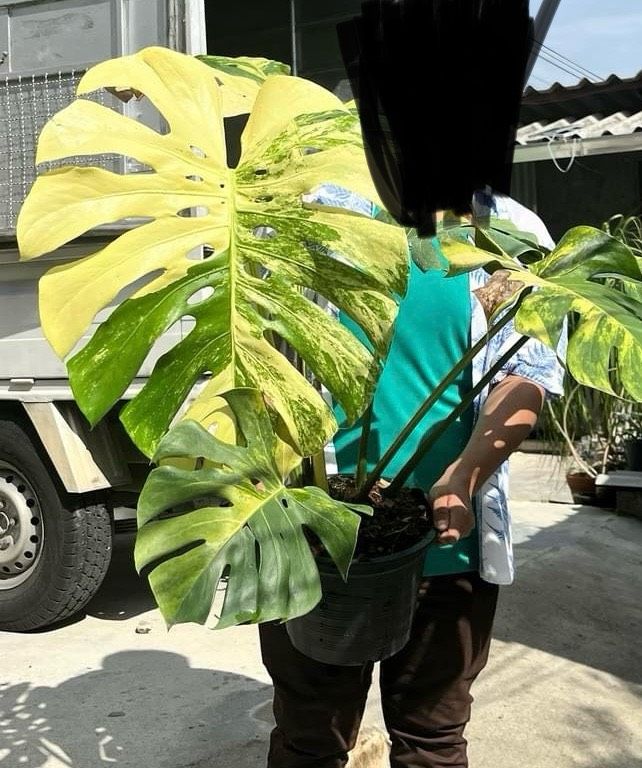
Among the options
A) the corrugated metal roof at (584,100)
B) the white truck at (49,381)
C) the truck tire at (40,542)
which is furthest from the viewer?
the corrugated metal roof at (584,100)

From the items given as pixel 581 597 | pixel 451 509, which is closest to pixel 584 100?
pixel 581 597

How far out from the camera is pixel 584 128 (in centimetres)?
661

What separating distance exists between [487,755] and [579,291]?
182cm

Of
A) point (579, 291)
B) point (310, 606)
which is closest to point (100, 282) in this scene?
point (310, 606)

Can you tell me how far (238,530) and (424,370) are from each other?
61 centimetres

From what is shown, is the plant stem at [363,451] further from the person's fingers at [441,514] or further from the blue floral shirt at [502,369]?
the blue floral shirt at [502,369]

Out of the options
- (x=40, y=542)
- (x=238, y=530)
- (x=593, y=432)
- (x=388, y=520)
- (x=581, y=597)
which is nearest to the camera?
(x=238, y=530)

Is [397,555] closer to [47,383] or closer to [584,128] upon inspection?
[47,383]

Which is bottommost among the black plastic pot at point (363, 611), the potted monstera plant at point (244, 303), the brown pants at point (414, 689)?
the brown pants at point (414, 689)

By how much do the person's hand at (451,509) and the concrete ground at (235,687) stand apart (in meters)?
1.41

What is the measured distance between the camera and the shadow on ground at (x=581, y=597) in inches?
145

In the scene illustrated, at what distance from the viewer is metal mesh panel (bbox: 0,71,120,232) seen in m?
3.65

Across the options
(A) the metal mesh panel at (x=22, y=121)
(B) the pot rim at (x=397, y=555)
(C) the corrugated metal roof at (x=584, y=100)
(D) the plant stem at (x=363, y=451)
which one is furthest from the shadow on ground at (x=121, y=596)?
(C) the corrugated metal roof at (x=584, y=100)

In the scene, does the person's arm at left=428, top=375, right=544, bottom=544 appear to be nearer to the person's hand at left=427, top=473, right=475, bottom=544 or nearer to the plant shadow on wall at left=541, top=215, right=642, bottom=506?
the person's hand at left=427, top=473, right=475, bottom=544
